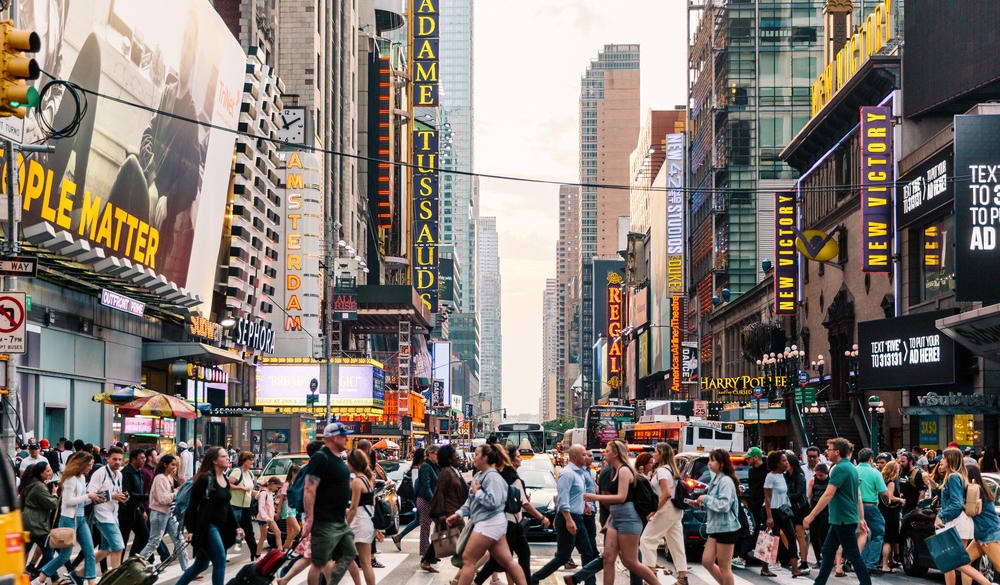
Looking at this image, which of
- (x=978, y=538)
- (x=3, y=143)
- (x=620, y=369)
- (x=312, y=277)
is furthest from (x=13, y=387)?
(x=620, y=369)

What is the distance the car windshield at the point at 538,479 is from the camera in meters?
26.7

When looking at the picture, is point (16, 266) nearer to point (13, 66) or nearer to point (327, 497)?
point (13, 66)

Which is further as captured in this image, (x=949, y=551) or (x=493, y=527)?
(x=949, y=551)

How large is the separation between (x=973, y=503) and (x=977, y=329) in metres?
27.6

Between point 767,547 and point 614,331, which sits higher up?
point 614,331

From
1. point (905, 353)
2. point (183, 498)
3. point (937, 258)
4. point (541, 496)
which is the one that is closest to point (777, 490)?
point (541, 496)

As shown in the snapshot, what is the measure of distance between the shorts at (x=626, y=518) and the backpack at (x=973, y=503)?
3803 mm

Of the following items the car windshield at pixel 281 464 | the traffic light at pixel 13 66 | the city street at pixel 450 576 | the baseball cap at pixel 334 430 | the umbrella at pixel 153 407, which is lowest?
the city street at pixel 450 576

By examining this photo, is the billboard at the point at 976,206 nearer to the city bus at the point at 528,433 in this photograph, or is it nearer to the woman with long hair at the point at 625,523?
the woman with long hair at the point at 625,523

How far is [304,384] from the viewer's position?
76.6 m

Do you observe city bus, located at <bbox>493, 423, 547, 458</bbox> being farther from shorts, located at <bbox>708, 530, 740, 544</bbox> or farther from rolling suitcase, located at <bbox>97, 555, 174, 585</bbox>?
rolling suitcase, located at <bbox>97, 555, 174, 585</bbox>

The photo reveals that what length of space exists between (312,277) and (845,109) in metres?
37.5

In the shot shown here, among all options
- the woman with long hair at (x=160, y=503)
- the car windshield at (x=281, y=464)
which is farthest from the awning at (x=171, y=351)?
the woman with long hair at (x=160, y=503)

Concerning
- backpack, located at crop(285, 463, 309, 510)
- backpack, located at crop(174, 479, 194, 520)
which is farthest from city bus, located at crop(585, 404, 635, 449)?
backpack, located at crop(285, 463, 309, 510)
